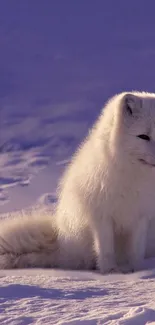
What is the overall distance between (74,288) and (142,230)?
1082mm

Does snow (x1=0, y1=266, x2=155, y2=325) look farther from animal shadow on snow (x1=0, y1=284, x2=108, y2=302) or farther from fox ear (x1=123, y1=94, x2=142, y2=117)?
fox ear (x1=123, y1=94, x2=142, y2=117)

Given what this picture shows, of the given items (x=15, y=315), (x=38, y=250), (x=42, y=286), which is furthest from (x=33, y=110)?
(x=15, y=315)

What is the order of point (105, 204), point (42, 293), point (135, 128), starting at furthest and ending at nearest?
point (105, 204) → point (135, 128) → point (42, 293)

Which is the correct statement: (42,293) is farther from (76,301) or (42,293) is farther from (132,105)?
(132,105)

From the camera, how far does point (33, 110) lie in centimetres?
844

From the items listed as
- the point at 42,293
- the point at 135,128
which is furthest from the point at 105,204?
the point at 42,293

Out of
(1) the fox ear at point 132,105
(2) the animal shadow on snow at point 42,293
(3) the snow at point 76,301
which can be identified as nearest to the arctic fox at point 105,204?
(1) the fox ear at point 132,105

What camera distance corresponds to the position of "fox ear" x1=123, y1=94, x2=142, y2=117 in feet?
10.4

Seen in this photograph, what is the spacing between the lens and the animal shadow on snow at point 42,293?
7.24 feet

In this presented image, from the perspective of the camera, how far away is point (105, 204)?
330cm

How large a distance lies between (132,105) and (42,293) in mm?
1275

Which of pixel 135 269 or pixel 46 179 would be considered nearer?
pixel 135 269

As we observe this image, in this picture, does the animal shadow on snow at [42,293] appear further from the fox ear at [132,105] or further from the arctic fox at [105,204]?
the fox ear at [132,105]

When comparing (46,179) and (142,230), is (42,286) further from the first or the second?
(46,179)
